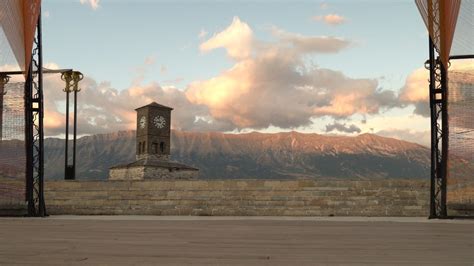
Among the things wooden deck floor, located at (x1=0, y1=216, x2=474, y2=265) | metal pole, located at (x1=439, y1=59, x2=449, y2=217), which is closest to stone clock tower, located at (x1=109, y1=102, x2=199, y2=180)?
metal pole, located at (x1=439, y1=59, x2=449, y2=217)

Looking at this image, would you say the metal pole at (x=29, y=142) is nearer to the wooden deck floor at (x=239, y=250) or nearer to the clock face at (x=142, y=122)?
the wooden deck floor at (x=239, y=250)

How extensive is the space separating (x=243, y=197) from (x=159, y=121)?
179 ft

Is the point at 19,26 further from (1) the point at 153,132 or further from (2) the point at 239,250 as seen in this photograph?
(1) the point at 153,132

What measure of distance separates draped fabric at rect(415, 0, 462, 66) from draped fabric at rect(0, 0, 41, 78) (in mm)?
12567

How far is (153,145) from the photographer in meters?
70.3

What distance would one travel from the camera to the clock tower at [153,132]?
6981 centimetres

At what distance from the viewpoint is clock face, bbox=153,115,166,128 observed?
7112 cm

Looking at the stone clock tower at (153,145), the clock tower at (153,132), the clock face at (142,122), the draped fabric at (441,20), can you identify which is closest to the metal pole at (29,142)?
the draped fabric at (441,20)

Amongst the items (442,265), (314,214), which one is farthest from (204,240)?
(314,214)

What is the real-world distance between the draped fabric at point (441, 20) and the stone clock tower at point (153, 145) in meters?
51.6

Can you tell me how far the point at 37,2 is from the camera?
16.6 metres

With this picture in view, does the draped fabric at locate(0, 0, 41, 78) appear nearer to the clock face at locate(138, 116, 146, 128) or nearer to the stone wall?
the stone wall

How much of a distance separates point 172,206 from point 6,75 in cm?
756

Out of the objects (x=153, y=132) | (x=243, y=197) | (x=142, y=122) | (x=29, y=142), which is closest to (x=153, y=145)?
(x=153, y=132)
